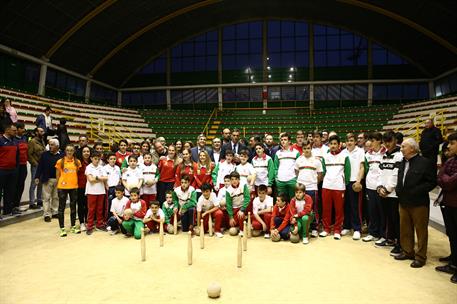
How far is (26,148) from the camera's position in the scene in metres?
7.10

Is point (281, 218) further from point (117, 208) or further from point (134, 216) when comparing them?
point (117, 208)

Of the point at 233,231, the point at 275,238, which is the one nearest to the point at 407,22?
the point at 275,238

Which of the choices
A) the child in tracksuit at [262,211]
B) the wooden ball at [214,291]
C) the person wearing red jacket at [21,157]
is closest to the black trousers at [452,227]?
the child in tracksuit at [262,211]

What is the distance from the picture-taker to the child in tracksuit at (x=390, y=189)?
16.1ft

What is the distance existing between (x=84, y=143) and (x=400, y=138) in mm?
6721

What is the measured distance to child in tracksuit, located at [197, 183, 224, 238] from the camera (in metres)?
6.07

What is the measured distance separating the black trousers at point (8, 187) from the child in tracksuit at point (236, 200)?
4780 mm

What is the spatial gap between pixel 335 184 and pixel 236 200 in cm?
205

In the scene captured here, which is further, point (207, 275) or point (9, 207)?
point (9, 207)

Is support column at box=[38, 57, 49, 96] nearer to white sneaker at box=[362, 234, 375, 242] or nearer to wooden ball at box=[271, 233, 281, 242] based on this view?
wooden ball at box=[271, 233, 281, 242]

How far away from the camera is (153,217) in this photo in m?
6.03

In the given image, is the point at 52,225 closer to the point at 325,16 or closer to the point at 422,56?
the point at 325,16

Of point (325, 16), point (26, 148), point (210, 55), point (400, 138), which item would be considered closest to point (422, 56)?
point (325, 16)

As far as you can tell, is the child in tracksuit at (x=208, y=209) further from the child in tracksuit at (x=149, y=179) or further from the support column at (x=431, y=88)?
the support column at (x=431, y=88)
